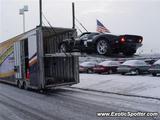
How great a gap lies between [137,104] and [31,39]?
292 inches

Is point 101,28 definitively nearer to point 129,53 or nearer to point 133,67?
point 129,53

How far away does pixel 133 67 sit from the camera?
72.9 ft

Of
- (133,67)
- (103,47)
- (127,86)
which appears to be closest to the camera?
(103,47)

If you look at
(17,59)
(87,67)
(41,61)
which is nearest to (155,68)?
(41,61)

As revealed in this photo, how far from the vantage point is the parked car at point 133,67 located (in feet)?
72.9

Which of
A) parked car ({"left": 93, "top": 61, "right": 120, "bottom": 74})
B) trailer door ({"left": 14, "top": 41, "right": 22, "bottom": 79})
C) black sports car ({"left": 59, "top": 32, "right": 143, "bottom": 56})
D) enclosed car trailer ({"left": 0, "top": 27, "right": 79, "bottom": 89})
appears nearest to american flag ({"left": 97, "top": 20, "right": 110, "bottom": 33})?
black sports car ({"left": 59, "top": 32, "right": 143, "bottom": 56})

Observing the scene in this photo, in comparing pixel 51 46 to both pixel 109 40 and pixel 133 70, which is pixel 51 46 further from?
pixel 109 40

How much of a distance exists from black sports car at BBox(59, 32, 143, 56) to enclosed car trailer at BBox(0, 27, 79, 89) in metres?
7.05

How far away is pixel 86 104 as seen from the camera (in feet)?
38.7

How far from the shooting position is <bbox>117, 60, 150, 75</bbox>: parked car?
22.2 m

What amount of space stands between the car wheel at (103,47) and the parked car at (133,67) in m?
14.8

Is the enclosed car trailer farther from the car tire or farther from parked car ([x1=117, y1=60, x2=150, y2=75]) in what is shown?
the car tire

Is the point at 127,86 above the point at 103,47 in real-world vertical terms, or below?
below

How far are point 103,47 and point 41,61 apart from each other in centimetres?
878
